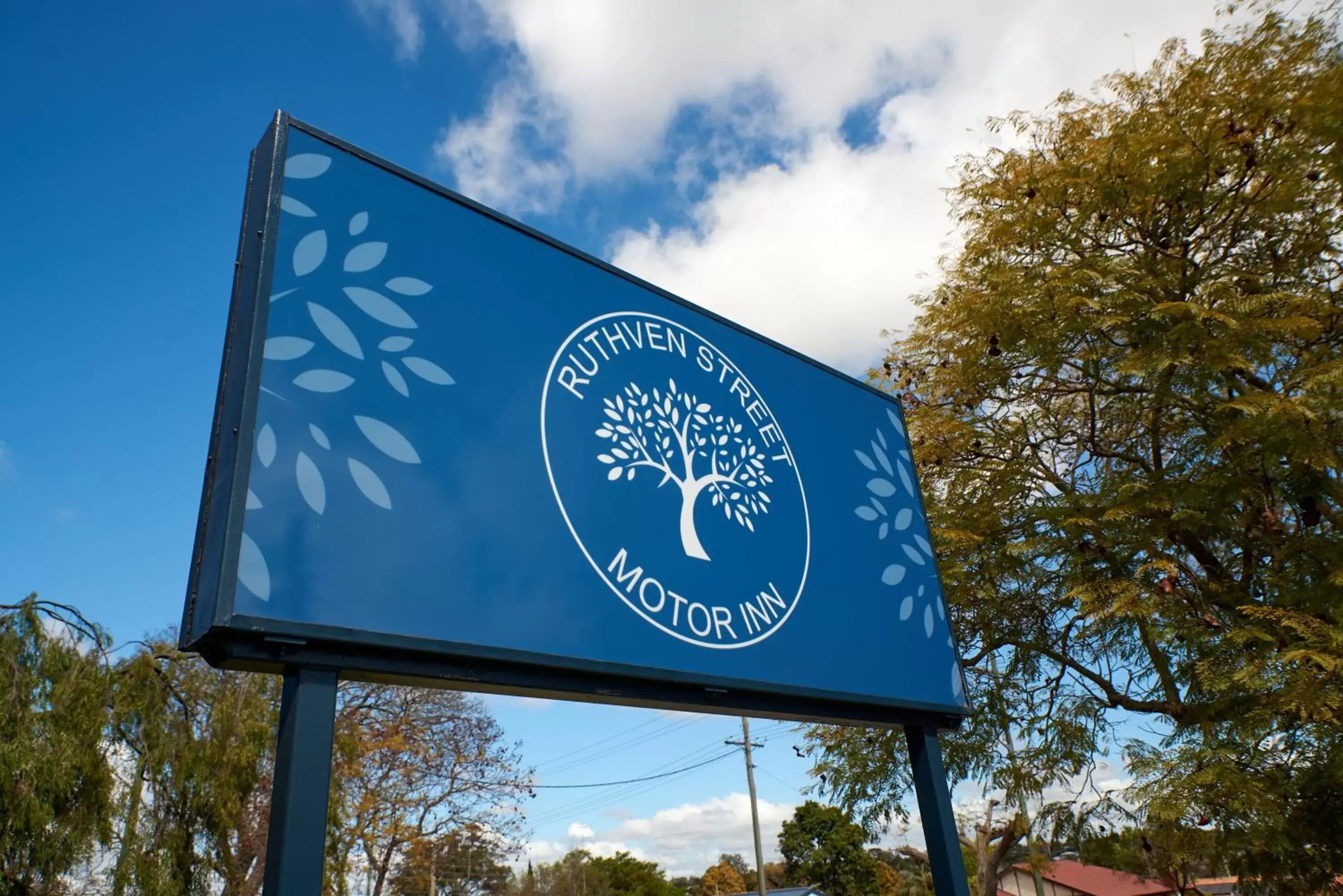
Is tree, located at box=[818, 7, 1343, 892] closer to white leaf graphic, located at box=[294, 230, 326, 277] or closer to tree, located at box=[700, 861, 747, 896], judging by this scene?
white leaf graphic, located at box=[294, 230, 326, 277]

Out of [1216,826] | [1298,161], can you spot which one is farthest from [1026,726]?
[1298,161]

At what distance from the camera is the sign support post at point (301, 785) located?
2373 mm

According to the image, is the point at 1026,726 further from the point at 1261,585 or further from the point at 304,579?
the point at 304,579

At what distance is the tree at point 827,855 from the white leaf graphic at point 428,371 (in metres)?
32.5

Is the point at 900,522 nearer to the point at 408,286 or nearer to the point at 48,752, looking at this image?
the point at 408,286

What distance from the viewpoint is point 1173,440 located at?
331 inches

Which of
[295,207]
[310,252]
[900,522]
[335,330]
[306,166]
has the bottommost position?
[335,330]

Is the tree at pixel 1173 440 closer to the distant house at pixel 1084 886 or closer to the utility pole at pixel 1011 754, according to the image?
the utility pole at pixel 1011 754

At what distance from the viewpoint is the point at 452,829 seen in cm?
1579

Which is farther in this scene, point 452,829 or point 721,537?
point 452,829

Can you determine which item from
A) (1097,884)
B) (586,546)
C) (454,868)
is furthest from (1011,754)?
(1097,884)

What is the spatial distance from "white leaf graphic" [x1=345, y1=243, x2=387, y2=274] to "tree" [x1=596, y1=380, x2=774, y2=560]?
1052 millimetres

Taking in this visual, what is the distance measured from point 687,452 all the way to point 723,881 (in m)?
42.5

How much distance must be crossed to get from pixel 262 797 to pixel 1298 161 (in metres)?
14.7
